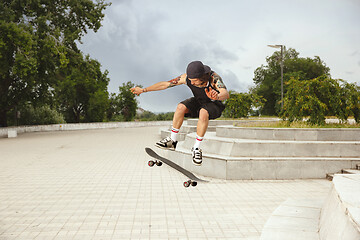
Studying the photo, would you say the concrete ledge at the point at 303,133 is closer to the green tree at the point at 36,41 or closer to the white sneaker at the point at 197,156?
the white sneaker at the point at 197,156

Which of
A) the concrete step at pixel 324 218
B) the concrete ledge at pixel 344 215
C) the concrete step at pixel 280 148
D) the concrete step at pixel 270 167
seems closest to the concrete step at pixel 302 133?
the concrete step at pixel 280 148

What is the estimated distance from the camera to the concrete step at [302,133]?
11539 mm

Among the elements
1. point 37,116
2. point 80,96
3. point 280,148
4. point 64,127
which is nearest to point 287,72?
point 80,96

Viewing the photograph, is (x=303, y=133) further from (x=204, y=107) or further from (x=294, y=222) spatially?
(x=204, y=107)

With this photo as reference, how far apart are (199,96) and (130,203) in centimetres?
600

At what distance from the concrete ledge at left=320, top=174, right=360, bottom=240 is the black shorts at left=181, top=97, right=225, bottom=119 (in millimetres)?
2497

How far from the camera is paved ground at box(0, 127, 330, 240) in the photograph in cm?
602

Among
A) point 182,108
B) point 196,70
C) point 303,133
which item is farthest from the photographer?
point 303,133

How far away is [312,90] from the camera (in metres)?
13.3

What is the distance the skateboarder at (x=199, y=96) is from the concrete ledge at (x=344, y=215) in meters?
2.44

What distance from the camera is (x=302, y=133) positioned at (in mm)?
11586

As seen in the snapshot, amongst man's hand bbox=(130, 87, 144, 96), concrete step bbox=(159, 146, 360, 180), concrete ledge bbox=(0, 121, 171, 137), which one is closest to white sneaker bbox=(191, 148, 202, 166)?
man's hand bbox=(130, 87, 144, 96)

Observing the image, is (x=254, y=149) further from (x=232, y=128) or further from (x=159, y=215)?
(x=159, y=215)

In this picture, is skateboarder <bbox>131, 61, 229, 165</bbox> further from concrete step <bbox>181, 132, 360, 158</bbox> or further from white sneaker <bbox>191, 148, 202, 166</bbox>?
concrete step <bbox>181, 132, 360, 158</bbox>
